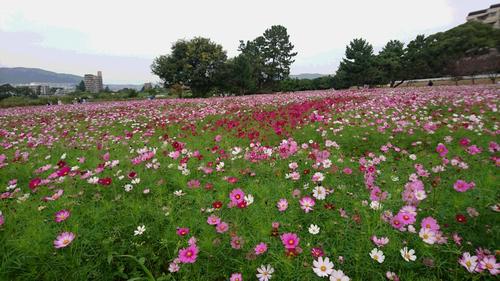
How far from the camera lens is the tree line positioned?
33594 mm

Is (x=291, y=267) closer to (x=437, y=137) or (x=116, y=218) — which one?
(x=116, y=218)

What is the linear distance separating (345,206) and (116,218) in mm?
2415

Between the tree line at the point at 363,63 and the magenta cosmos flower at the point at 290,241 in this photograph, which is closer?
the magenta cosmos flower at the point at 290,241

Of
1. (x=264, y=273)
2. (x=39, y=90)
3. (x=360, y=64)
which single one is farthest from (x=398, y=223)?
(x=39, y=90)

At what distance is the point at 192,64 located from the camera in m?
34.6

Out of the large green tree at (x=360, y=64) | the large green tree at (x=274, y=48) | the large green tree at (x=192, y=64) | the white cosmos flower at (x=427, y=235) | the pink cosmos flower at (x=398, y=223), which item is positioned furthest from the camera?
the large green tree at (x=274, y=48)

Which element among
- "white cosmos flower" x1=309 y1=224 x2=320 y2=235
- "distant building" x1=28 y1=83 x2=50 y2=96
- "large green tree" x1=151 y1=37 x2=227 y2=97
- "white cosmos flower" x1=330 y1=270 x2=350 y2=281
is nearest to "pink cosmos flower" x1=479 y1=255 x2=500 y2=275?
"white cosmos flower" x1=330 y1=270 x2=350 y2=281

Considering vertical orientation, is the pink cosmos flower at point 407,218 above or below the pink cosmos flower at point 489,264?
above

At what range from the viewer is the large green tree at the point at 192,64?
33.4m

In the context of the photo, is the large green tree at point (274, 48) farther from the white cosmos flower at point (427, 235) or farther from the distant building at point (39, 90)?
the distant building at point (39, 90)

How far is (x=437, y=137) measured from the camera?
5.41 metres

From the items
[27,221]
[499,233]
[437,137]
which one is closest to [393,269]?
[499,233]

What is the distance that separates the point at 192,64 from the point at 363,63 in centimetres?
2598

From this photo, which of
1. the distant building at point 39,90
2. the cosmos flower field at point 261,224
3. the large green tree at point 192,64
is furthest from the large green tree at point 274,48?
the distant building at point 39,90
